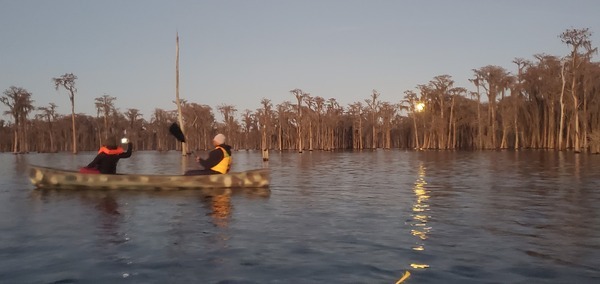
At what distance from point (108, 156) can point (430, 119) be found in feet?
301

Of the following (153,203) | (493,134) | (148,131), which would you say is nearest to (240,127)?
(148,131)

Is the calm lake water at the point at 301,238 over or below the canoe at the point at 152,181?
below

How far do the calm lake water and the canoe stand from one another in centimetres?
102

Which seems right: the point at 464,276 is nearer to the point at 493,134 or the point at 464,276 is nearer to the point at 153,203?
the point at 153,203

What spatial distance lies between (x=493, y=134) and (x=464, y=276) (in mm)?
85013

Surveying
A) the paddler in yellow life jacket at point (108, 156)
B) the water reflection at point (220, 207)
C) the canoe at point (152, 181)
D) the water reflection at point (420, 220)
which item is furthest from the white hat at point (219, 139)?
the water reflection at point (420, 220)

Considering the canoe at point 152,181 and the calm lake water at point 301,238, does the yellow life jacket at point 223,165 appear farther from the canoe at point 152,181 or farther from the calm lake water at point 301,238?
the calm lake water at point 301,238

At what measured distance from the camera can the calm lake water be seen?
6.27 m

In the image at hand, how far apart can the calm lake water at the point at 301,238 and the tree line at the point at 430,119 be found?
41451mm

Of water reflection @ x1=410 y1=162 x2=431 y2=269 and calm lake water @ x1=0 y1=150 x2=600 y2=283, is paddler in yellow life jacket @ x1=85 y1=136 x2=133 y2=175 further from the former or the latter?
water reflection @ x1=410 y1=162 x2=431 y2=269

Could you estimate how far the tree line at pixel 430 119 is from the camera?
65688mm

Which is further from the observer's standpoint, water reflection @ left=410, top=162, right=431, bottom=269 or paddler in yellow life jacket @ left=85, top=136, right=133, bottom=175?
paddler in yellow life jacket @ left=85, top=136, right=133, bottom=175

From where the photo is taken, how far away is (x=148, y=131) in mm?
146125

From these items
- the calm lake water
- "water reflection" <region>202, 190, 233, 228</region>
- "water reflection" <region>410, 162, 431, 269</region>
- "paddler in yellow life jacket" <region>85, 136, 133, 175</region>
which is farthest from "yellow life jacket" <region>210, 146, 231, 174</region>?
"water reflection" <region>410, 162, 431, 269</region>
